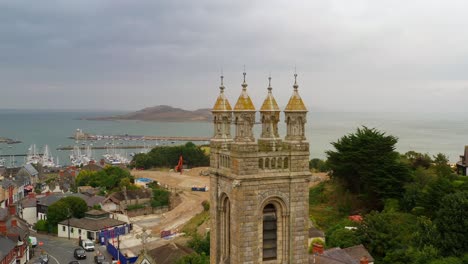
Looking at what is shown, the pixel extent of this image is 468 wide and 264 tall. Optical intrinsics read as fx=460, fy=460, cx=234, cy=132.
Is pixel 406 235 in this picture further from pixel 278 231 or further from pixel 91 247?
pixel 91 247

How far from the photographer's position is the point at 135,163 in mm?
103312

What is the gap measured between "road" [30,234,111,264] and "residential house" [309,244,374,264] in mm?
22960

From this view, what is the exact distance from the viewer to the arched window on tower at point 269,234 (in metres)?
16.4

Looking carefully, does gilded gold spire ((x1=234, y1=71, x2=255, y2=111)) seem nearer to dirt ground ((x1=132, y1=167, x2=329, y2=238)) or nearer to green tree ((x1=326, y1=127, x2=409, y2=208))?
green tree ((x1=326, y1=127, x2=409, y2=208))

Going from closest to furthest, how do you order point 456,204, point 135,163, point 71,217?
point 456,204 → point 71,217 → point 135,163

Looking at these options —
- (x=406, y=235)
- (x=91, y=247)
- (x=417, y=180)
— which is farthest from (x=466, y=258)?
(x=91, y=247)

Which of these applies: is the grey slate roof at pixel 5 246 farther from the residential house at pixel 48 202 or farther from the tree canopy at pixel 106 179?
the tree canopy at pixel 106 179

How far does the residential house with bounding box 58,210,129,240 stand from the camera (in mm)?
48781

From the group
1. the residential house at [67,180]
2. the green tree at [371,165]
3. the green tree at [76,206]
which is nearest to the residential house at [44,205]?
the green tree at [76,206]

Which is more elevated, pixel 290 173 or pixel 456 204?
pixel 290 173

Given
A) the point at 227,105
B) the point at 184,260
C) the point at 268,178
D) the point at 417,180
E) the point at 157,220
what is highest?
the point at 227,105

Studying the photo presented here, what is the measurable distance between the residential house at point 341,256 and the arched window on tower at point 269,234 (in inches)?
381

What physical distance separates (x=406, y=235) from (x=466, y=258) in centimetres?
563

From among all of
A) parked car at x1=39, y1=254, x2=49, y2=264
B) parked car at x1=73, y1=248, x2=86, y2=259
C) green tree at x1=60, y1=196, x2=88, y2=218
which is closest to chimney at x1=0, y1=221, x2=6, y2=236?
parked car at x1=39, y1=254, x2=49, y2=264
